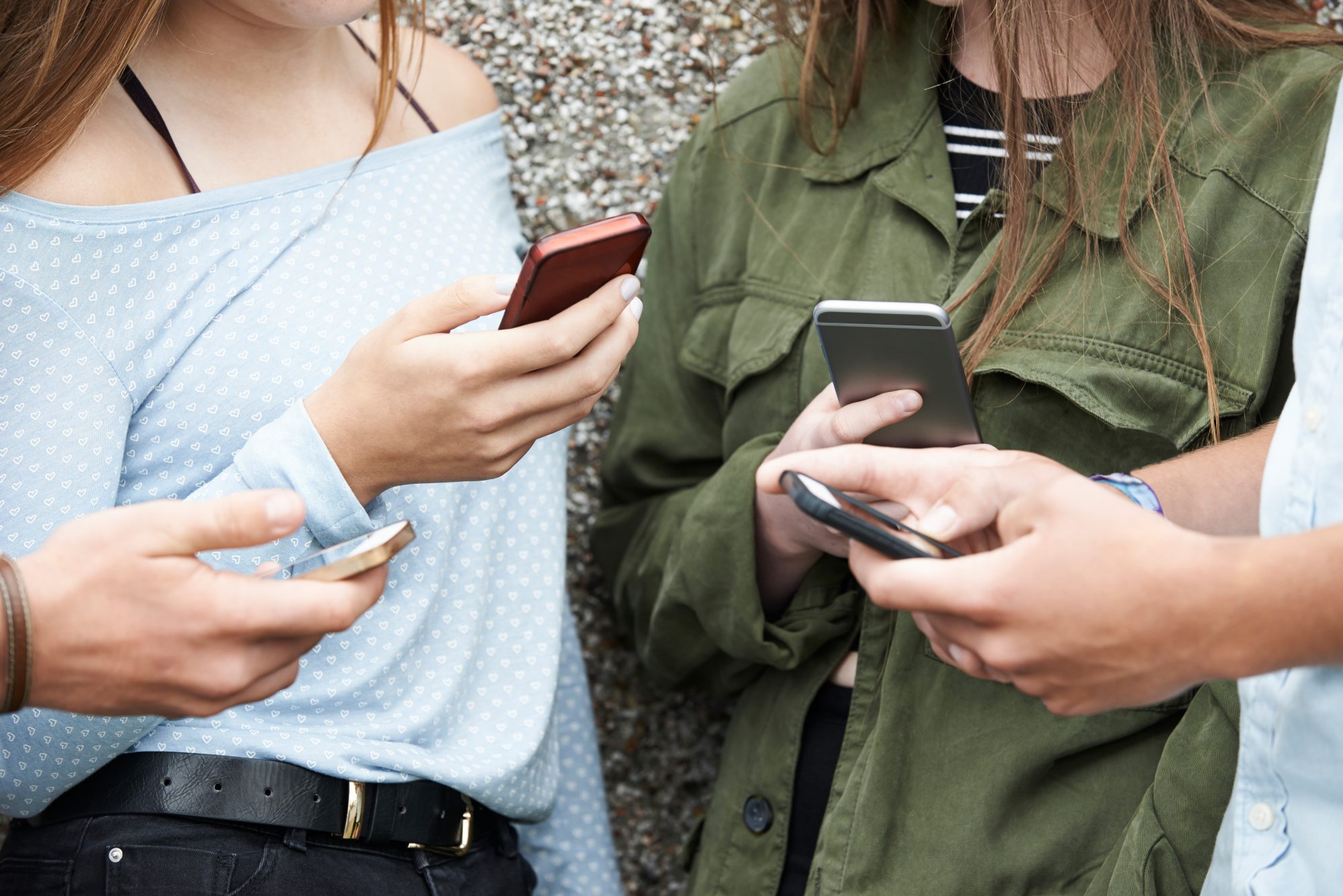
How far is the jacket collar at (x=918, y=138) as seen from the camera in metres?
1.22

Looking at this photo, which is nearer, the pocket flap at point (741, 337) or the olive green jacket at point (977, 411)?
the olive green jacket at point (977, 411)

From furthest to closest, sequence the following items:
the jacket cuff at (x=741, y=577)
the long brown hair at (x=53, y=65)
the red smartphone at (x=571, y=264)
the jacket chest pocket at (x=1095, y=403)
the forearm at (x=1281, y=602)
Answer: the jacket cuff at (x=741, y=577) < the jacket chest pocket at (x=1095, y=403) < the long brown hair at (x=53, y=65) < the red smartphone at (x=571, y=264) < the forearm at (x=1281, y=602)

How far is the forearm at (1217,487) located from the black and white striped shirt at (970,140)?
421mm

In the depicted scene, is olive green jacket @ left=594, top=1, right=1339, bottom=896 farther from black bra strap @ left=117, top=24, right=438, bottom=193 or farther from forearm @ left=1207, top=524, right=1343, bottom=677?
A: black bra strap @ left=117, top=24, right=438, bottom=193

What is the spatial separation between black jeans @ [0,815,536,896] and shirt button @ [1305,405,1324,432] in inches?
39.7

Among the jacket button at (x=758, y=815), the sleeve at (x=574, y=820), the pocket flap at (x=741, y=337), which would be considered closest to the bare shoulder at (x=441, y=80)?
the pocket flap at (x=741, y=337)

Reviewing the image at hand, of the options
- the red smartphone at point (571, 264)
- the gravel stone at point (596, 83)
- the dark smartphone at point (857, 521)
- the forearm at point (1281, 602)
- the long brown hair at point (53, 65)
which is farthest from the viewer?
the gravel stone at point (596, 83)

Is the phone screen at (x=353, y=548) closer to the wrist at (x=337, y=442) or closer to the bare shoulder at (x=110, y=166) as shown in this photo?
the wrist at (x=337, y=442)

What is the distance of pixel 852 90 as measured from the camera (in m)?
1.42

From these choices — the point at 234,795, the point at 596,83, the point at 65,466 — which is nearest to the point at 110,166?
the point at 65,466

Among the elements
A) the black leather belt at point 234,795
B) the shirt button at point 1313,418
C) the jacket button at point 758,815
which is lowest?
the jacket button at point 758,815

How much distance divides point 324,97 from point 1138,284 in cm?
103

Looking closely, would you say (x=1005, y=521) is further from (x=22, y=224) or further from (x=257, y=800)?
(x=22, y=224)

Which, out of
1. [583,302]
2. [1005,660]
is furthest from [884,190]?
[1005,660]
